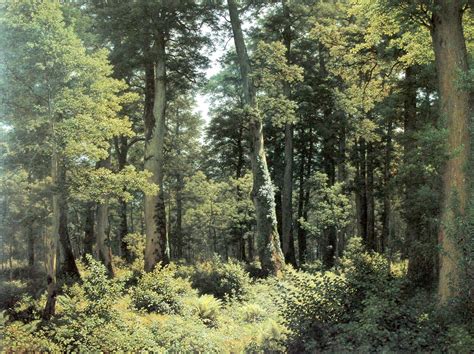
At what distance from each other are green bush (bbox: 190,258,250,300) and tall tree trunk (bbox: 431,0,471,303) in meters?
7.20

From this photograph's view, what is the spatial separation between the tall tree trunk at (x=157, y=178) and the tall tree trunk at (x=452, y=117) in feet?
33.7

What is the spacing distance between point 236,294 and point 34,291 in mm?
7743

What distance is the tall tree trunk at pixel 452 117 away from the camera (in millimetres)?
8766

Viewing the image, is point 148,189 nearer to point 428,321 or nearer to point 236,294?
point 236,294

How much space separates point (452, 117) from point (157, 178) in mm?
10786

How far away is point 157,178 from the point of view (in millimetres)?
16516

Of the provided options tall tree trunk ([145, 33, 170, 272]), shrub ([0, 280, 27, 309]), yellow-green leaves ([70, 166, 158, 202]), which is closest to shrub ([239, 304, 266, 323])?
yellow-green leaves ([70, 166, 158, 202])

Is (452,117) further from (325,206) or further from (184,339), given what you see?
(325,206)

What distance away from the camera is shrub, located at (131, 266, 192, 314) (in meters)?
11.9

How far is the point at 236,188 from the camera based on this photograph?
31.9 m

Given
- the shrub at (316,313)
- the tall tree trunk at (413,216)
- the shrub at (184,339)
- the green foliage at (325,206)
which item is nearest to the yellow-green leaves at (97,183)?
the shrub at (184,339)

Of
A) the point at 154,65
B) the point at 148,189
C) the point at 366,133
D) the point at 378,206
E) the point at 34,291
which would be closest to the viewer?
the point at 148,189

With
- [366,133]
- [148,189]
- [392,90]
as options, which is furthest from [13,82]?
[366,133]

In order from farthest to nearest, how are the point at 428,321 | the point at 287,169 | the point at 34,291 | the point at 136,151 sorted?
the point at 136,151, the point at 287,169, the point at 34,291, the point at 428,321
